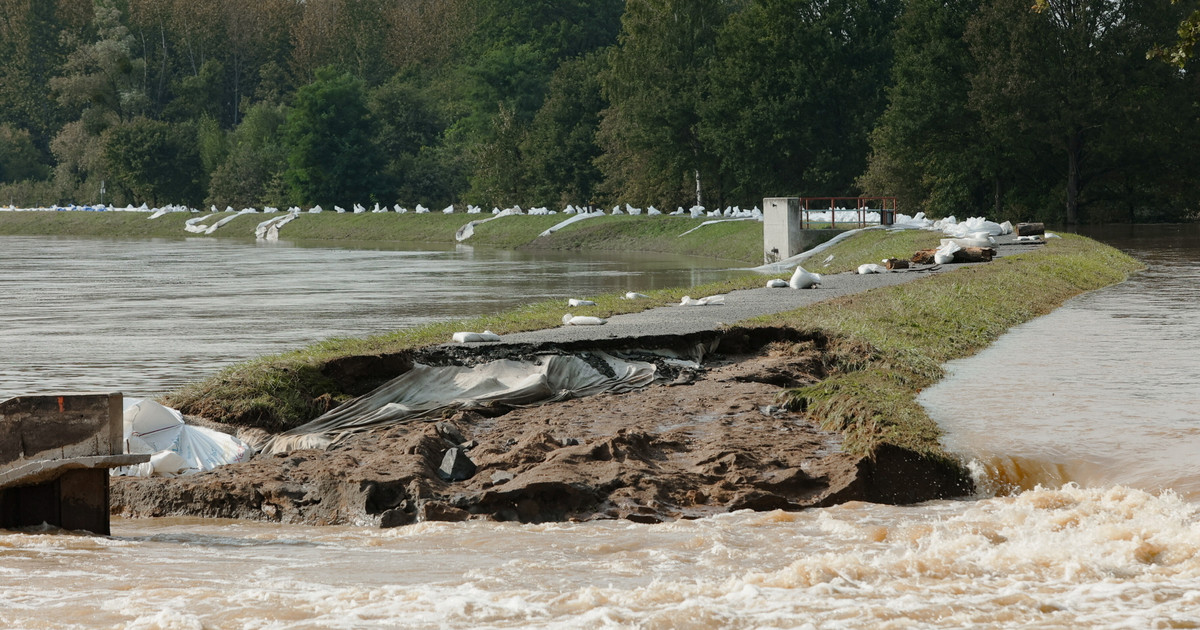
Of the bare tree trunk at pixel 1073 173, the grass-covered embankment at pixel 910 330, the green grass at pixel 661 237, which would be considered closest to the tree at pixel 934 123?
the bare tree trunk at pixel 1073 173

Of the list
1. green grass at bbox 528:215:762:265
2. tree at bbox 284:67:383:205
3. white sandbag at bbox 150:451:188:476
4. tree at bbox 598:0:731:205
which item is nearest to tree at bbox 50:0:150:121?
tree at bbox 284:67:383:205

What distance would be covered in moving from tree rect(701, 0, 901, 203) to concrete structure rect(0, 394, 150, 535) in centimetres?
4561

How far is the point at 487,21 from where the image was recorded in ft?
289

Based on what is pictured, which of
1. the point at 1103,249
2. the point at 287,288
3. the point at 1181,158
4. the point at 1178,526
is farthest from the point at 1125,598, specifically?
the point at 1181,158

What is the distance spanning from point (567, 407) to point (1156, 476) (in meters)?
4.80

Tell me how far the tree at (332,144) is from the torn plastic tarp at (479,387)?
6405 cm

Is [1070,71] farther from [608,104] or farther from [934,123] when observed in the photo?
[608,104]

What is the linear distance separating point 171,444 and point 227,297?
16371 mm

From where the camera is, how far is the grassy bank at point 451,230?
4778 centimetres

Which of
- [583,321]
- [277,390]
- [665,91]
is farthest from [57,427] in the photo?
[665,91]

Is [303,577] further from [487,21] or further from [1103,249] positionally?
[487,21]

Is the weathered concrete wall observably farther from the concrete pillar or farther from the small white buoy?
the concrete pillar

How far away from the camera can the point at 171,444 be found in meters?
10.1

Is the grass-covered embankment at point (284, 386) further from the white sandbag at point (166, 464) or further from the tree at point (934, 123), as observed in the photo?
the tree at point (934, 123)
